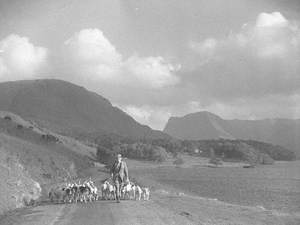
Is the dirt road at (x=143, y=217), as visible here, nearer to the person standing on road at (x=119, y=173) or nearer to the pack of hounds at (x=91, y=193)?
the person standing on road at (x=119, y=173)

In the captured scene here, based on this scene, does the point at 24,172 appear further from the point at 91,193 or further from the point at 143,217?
the point at 143,217

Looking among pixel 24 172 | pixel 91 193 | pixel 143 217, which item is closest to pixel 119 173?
pixel 91 193

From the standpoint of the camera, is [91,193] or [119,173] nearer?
[119,173]

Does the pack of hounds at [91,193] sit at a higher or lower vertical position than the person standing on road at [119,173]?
lower

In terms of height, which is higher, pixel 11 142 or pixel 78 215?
pixel 11 142

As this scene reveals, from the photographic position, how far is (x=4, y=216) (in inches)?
1252

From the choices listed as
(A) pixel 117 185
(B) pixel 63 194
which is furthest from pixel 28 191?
(A) pixel 117 185

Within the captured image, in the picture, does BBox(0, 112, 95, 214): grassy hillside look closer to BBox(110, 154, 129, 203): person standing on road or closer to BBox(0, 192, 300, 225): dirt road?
BBox(0, 192, 300, 225): dirt road

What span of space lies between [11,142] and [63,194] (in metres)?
53.6

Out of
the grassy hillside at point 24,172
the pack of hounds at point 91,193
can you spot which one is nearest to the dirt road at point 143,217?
the grassy hillside at point 24,172

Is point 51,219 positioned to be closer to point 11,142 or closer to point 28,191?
point 28,191

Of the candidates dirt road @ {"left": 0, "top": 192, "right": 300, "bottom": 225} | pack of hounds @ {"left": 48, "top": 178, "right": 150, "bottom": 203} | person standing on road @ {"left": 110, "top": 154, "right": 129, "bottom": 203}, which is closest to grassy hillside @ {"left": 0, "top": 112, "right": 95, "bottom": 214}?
pack of hounds @ {"left": 48, "top": 178, "right": 150, "bottom": 203}

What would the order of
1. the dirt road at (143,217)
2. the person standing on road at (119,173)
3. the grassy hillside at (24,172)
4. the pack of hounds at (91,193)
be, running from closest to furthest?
the dirt road at (143,217), the person standing on road at (119,173), the pack of hounds at (91,193), the grassy hillside at (24,172)

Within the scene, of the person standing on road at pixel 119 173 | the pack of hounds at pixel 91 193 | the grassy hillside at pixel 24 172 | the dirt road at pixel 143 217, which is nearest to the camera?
the dirt road at pixel 143 217
